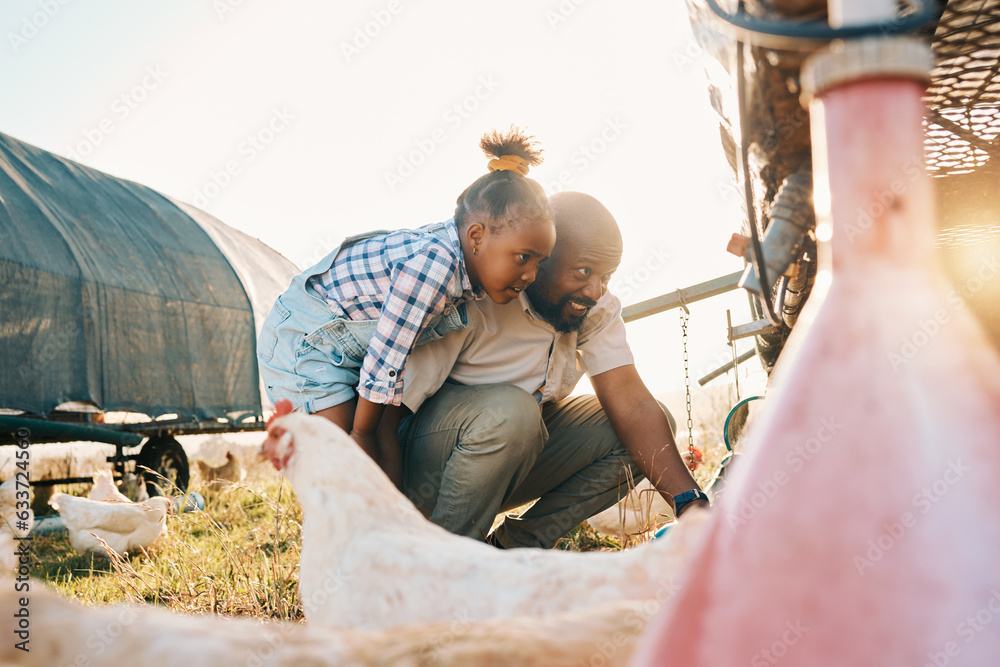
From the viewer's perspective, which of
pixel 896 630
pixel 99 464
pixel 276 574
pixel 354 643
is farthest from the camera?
pixel 99 464

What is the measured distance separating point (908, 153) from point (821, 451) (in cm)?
26

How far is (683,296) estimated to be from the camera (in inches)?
122

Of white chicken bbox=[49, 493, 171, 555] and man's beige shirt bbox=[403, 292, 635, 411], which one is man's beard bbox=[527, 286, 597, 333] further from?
white chicken bbox=[49, 493, 171, 555]

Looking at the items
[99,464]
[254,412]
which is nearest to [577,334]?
[254,412]

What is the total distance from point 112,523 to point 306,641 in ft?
12.9

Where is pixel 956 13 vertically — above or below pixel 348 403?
above

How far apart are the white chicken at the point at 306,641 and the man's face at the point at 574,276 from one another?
75.5 inches

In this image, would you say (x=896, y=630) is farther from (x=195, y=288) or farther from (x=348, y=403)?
(x=195, y=288)

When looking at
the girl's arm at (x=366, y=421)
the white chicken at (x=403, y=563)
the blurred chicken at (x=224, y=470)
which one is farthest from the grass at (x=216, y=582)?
the blurred chicken at (x=224, y=470)

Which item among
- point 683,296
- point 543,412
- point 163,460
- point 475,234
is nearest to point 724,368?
point 683,296

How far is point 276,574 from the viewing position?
6.93 ft

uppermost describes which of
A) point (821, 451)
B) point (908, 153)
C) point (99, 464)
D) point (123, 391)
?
point (908, 153)

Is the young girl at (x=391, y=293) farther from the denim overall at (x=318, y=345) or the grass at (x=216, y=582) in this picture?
the grass at (x=216, y=582)

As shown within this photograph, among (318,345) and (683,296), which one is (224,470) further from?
(683,296)
